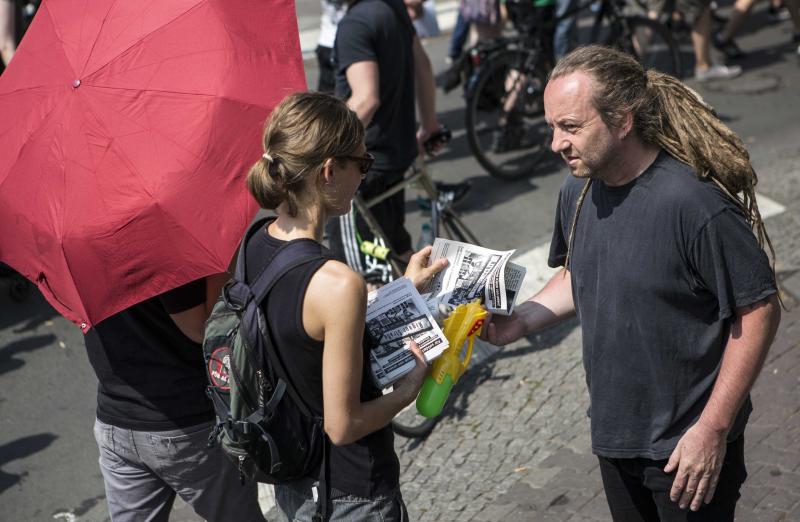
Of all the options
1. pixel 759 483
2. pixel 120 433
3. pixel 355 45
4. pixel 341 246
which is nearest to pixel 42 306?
pixel 341 246

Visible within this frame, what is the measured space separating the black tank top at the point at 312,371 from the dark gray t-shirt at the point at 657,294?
0.62 m

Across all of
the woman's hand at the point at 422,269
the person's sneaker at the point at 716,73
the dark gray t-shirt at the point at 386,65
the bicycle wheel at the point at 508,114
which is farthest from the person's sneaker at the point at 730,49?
the woman's hand at the point at 422,269

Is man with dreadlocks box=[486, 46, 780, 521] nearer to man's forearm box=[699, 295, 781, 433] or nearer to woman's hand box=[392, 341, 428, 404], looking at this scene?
man's forearm box=[699, 295, 781, 433]

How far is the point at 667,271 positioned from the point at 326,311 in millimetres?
868

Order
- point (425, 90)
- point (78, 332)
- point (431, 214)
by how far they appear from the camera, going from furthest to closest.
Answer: point (78, 332) < point (425, 90) < point (431, 214)

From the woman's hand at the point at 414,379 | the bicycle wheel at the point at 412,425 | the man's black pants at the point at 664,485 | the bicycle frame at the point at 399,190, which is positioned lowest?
the bicycle wheel at the point at 412,425

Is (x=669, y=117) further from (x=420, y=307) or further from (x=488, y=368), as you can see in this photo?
(x=488, y=368)

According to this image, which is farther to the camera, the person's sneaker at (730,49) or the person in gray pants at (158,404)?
the person's sneaker at (730,49)

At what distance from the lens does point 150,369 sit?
282 centimetres

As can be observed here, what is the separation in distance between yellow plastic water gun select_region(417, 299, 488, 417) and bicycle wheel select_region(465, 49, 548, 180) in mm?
5165

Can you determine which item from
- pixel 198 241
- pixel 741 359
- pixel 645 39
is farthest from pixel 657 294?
pixel 645 39

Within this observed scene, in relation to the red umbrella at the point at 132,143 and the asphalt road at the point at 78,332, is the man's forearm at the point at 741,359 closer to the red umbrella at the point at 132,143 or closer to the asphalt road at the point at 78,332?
the red umbrella at the point at 132,143

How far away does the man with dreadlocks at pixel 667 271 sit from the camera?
234cm

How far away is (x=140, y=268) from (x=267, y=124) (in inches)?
20.9
